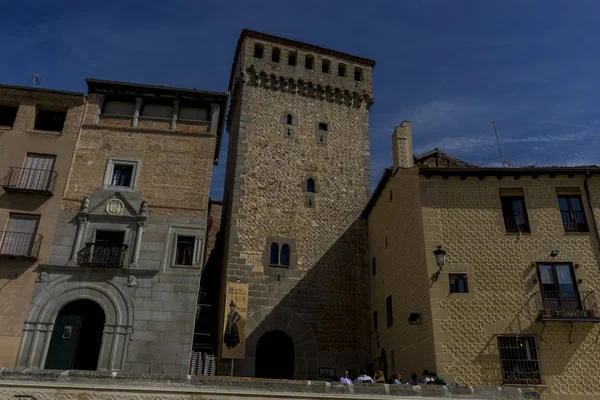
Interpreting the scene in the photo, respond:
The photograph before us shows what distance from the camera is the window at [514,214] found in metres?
19.0

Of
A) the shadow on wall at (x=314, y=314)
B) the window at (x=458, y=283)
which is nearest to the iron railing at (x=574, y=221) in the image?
the window at (x=458, y=283)

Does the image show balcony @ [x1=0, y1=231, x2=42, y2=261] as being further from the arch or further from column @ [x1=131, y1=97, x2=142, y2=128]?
the arch

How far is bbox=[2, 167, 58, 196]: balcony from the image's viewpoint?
18891 mm

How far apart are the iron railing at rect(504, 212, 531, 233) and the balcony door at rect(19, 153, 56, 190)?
17802 mm

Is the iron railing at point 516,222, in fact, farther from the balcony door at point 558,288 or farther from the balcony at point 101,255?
the balcony at point 101,255

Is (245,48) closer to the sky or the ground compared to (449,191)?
closer to the sky

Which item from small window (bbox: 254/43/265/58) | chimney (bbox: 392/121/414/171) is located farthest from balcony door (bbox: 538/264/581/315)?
small window (bbox: 254/43/265/58)

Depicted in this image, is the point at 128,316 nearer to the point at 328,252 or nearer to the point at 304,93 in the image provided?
the point at 328,252

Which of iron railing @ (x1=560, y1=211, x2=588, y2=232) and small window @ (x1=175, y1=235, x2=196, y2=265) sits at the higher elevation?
iron railing @ (x1=560, y1=211, x2=588, y2=232)

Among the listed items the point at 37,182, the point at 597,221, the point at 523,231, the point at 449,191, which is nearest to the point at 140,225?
the point at 37,182

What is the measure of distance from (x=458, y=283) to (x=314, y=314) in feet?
25.5

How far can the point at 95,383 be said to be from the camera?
36.8 ft

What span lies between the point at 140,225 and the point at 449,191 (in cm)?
1208

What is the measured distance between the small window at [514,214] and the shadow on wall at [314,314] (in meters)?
8.02
